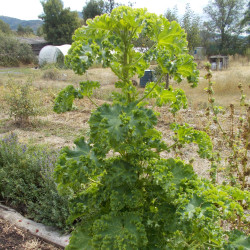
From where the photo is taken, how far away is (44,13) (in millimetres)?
31906

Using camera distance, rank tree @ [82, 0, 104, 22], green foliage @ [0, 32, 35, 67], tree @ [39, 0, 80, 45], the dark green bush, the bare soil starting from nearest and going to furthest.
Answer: the bare soil
the dark green bush
green foliage @ [0, 32, 35, 67]
tree @ [39, 0, 80, 45]
tree @ [82, 0, 104, 22]

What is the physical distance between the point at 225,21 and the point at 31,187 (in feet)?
118

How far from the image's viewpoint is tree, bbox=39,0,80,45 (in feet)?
103

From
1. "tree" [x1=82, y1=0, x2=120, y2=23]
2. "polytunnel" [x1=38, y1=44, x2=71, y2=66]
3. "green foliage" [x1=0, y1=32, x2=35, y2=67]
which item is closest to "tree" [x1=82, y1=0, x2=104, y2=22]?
"tree" [x1=82, y1=0, x2=120, y2=23]

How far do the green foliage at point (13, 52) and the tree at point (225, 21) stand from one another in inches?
932

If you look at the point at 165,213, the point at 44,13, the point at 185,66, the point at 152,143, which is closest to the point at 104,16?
the point at 185,66

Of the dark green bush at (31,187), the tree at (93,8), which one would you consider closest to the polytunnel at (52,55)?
the tree at (93,8)

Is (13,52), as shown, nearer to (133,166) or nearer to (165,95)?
(165,95)

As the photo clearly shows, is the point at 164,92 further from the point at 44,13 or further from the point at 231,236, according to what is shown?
the point at 44,13

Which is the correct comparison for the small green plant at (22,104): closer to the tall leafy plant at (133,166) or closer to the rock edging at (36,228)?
the rock edging at (36,228)

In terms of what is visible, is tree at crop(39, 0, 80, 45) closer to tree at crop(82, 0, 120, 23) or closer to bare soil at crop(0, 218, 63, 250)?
tree at crop(82, 0, 120, 23)

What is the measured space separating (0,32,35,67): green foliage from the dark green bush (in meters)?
25.3

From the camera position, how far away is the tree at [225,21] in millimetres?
31906

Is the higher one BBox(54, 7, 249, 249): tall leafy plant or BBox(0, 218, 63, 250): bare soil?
BBox(54, 7, 249, 249): tall leafy plant
